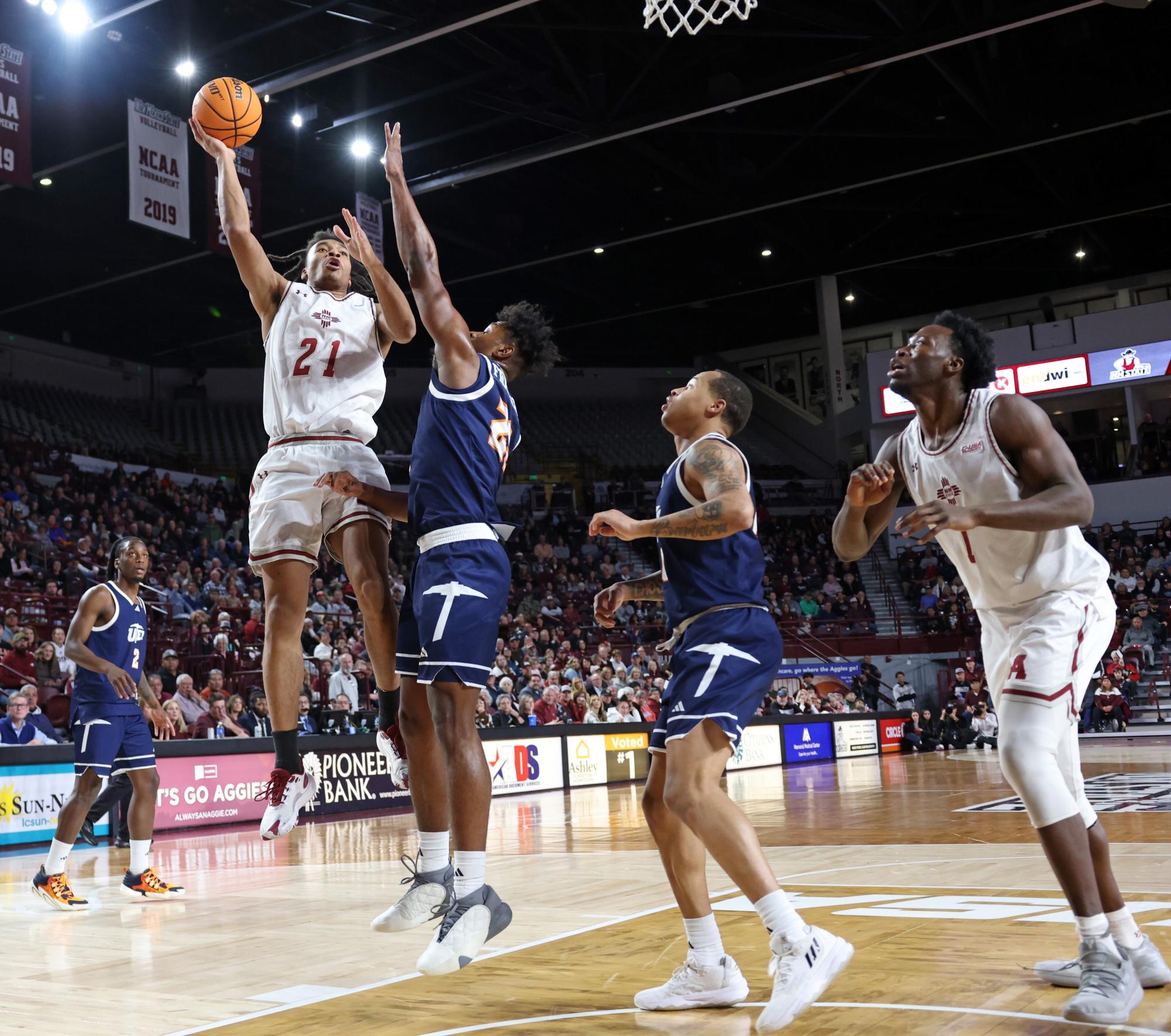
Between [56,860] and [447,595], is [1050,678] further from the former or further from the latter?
[56,860]

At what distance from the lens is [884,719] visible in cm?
2350

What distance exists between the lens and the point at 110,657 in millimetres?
8320

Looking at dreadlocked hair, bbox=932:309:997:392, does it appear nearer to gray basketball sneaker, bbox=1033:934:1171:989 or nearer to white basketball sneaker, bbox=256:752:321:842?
gray basketball sneaker, bbox=1033:934:1171:989

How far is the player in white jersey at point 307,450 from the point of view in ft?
16.2

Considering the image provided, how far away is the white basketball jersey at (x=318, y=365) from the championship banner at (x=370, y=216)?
47.5ft

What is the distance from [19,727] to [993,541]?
1031cm

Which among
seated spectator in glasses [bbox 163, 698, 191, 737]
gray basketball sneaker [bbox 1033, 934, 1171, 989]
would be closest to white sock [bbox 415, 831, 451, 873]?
gray basketball sneaker [bbox 1033, 934, 1171, 989]

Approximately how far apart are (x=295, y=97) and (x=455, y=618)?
1740 cm

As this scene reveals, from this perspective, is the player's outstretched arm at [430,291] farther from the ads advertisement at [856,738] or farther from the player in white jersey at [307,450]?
the ads advertisement at [856,738]

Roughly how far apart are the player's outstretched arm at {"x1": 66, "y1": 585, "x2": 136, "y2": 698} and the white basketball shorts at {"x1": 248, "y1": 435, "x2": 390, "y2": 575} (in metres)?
3.54

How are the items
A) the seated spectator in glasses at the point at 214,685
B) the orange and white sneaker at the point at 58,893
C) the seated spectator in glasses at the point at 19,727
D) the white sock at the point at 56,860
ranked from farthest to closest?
1. the seated spectator in glasses at the point at 214,685
2. the seated spectator in glasses at the point at 19,727
3. the white sock at the point at 56,860
4. the orange and white sneaker at the point at 58,893

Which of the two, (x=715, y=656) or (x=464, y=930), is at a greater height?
(x=715, y=656)

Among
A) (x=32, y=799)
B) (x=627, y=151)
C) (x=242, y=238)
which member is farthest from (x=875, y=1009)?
(x=627, y=151)

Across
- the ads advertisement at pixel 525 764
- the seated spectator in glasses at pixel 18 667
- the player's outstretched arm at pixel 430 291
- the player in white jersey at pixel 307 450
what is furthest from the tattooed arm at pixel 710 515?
the ads advertisement at pixel 525 764
